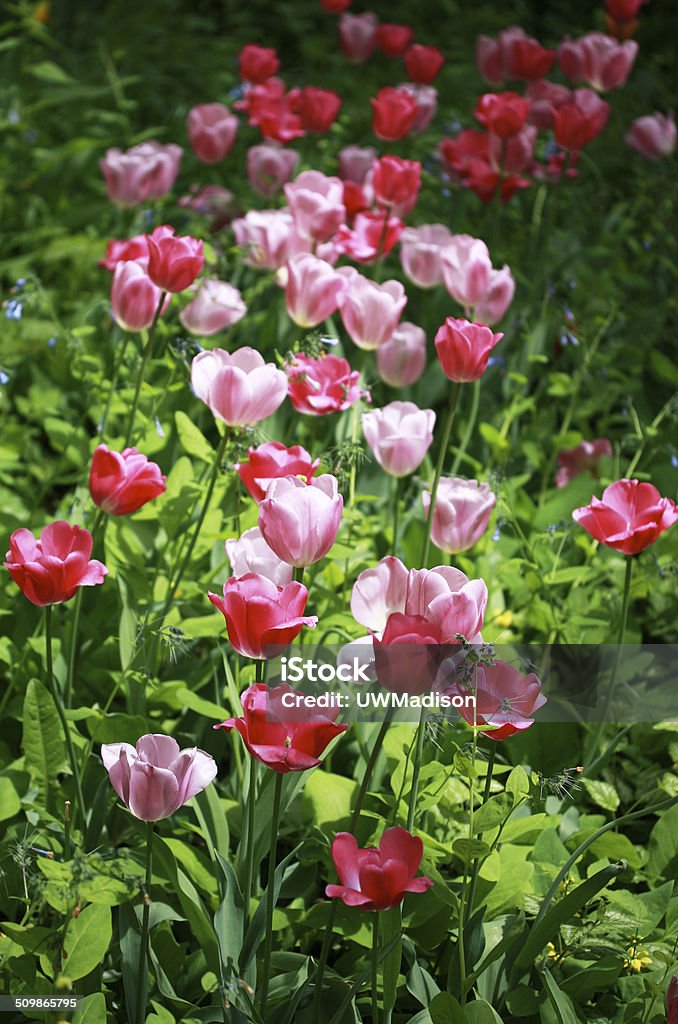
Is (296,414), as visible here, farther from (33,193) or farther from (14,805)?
(33,193)

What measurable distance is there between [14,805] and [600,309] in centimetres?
157

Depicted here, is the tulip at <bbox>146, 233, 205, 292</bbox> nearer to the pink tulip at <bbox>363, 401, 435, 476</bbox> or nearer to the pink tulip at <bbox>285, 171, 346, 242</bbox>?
the pink tulip at <bbox>363, 401, 435, 476</bbox>

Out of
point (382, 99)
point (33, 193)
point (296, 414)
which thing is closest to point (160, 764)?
point (296, 414)

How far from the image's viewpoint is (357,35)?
2809 millimetres

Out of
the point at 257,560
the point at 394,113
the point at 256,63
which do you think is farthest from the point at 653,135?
the point at 257,560

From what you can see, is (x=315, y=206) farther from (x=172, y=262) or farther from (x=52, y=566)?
(x=52, y=566)

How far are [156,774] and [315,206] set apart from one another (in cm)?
105

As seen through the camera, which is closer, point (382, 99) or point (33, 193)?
point (382, 99)

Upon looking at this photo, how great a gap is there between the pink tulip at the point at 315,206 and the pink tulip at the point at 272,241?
2 cm

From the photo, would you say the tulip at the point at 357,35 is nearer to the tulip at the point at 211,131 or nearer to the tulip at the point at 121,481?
the tulip at the point at 211,131

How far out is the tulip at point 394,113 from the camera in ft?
6.45

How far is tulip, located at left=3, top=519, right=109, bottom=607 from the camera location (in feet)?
3.24

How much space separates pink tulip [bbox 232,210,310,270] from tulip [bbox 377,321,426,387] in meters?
0.24

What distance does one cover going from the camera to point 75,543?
1040 mm
